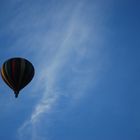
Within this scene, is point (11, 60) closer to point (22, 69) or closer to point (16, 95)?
point (22, 69)

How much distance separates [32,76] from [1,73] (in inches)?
181

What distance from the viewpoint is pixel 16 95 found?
4503 cm

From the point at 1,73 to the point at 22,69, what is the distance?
129 inches

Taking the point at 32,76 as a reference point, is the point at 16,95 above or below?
below

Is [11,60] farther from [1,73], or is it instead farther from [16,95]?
[16,95]

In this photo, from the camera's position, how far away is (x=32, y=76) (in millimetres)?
47594

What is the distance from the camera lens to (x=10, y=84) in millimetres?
46125

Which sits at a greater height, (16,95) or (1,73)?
(1,73)

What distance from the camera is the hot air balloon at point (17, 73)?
46.0m

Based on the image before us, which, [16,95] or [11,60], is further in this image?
[11,60]

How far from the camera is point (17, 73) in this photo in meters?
46.6

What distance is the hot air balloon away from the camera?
46.0 m

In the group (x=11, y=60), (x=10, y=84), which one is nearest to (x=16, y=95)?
(x=10, y=84)

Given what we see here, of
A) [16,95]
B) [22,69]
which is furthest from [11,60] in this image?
[16,95]
